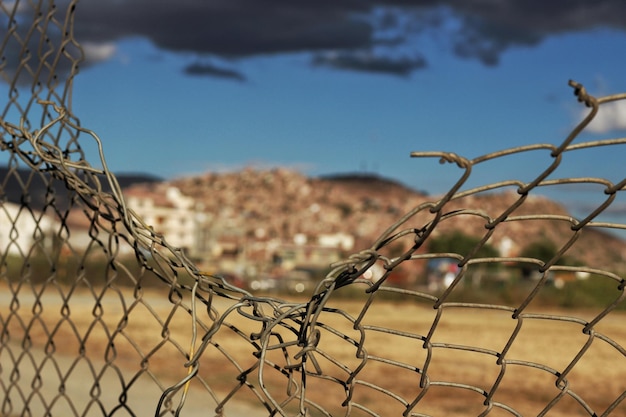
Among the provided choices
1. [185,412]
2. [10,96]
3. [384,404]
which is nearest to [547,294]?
[384,404]

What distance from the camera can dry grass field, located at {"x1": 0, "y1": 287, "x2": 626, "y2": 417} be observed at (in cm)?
229

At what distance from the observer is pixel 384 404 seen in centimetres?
539

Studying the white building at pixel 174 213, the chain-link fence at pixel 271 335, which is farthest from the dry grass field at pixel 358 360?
the white building at pixel 174 213

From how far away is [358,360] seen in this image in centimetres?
902

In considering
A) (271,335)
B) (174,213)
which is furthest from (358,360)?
(174,213)

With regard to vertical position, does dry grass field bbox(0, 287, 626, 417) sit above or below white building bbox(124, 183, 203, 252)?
below

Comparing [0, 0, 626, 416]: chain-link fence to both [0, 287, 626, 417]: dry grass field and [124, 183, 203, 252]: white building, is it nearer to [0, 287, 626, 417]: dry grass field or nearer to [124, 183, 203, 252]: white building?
[0, 287, 626, 417]: dry grass field

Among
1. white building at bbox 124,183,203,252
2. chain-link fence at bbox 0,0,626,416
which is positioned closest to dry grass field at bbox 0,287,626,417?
chain-link fence at bbox 0,0,626,416

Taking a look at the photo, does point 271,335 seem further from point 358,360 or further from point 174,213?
point 174,213

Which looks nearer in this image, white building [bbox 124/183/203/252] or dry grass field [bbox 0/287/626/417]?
dry grass field [bbox 0/287/626/417]

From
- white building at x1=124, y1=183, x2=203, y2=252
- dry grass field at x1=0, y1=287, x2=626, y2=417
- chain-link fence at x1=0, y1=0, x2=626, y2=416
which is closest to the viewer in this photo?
chain-link fence at x1=0, y1=0, x2=626, y2=416

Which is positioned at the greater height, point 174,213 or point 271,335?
point 174,213

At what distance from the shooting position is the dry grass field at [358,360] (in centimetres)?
229

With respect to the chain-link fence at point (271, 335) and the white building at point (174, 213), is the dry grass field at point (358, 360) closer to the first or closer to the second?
the chain-link fence at point (271, 335)
